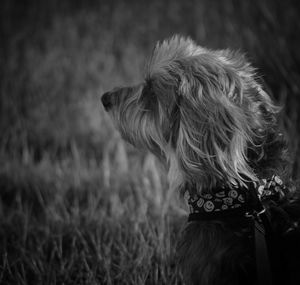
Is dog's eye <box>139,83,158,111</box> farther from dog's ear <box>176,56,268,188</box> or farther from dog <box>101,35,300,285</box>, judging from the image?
dog's ear <box>176,56,268,188</box>

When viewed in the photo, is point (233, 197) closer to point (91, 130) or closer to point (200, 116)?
point (200, 116)

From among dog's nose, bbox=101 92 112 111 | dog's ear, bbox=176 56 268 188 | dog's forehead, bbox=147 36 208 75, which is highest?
dog's forehead, bbox=147 36 208 75

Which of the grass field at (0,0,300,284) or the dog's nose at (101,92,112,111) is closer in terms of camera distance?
the dog's nose at (101,92,112,111)

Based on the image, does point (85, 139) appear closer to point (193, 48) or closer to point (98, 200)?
point (98, 200)

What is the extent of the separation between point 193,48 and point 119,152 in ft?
5.84

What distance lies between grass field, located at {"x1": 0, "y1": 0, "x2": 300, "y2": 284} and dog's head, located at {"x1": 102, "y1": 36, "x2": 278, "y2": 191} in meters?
0.73

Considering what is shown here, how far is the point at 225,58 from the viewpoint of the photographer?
2270 millimetres

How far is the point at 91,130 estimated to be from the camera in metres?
4.59

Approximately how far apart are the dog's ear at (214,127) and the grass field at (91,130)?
78 cm

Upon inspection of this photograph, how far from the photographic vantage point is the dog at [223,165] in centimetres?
184

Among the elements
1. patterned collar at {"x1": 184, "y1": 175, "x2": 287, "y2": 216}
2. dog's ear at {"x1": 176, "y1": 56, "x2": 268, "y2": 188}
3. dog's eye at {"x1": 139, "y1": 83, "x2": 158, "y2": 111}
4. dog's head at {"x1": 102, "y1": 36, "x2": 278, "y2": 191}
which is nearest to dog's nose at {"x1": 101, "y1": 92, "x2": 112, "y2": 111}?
dog's head at {"x1": 102, "y1": 36, "x2": 278, "y2": 191}

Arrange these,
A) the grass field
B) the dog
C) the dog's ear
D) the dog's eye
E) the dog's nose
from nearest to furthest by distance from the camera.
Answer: the dog
the dog's ear
the dog's eye
the dog's nose
the grass field

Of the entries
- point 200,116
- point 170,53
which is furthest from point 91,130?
point 200,116

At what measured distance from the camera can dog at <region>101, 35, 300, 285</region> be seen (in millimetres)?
1840
